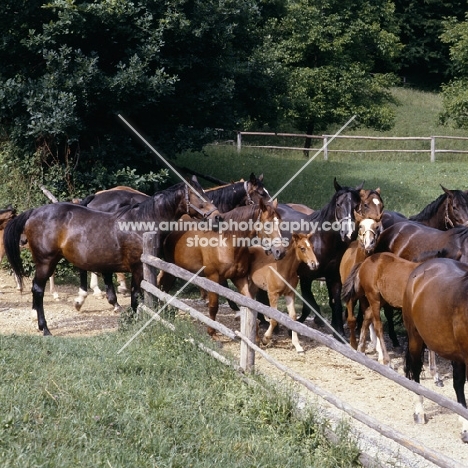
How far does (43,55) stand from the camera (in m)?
13.8

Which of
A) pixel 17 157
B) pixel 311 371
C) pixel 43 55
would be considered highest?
pixel 43 55

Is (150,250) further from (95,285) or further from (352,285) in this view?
(95,285)

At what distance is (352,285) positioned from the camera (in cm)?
977

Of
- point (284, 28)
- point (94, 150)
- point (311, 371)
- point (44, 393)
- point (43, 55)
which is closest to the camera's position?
point (44, 393)

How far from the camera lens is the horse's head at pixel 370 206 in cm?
1016

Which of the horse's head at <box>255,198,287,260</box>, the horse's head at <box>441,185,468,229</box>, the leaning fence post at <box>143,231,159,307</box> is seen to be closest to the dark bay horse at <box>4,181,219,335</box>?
the leaning fence post at <box>143,231,159,307</box>

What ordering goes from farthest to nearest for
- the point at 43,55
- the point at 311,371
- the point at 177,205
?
the point at 43,55 → the point at 177,205 → the point at 311,371

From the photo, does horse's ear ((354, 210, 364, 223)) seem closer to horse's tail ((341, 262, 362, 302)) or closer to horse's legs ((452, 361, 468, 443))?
horse's tail ((341, 262, 362, 302))

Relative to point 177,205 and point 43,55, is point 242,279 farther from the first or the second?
point 43,55

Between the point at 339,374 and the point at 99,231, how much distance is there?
146 inches

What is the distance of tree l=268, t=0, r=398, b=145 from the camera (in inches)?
1276

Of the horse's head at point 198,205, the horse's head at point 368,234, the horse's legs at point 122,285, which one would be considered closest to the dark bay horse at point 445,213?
the horse's head at point 368,234

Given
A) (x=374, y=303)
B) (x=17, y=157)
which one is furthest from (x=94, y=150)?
(x=374, y=303)

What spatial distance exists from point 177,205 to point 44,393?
440cm
